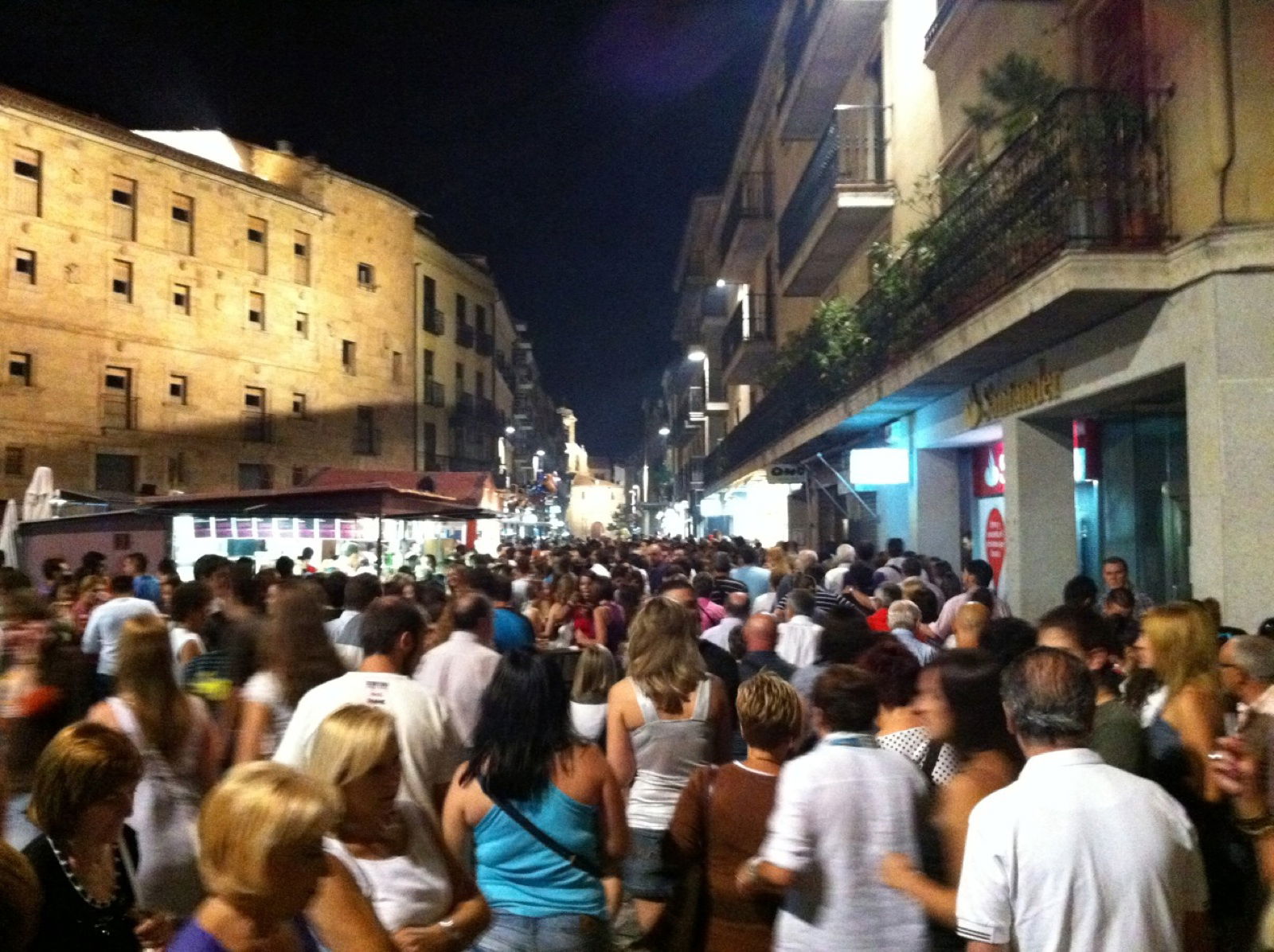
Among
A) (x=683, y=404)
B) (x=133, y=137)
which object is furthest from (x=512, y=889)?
(x=683, y=404)

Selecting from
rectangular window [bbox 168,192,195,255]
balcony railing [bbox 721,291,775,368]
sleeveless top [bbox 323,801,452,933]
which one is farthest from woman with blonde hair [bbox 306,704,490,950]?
rectangular window [bbox 168,192,195,255]

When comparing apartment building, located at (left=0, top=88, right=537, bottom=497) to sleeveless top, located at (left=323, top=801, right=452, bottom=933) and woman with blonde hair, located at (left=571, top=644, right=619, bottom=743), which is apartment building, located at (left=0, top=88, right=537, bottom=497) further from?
sleeveless top, located at (left=323, top=801, right=452, bottom=933)

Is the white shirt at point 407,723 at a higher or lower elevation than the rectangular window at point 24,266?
lower

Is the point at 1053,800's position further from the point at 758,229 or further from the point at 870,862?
the point at 758,229

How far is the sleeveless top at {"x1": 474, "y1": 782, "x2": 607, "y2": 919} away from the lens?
3.88m

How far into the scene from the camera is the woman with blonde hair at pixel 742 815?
397 cm

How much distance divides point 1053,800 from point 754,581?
1062cm

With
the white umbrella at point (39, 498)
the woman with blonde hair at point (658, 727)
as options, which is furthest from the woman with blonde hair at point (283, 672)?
the white umbrella at point (39, 498)

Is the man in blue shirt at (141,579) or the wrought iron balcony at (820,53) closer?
the man in blue shirt at (141,579)

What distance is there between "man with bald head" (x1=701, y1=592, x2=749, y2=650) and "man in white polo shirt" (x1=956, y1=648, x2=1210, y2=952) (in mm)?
5674

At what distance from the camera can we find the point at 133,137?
32.0 m

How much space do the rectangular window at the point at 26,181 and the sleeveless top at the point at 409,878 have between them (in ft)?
100

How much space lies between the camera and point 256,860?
8.07ft

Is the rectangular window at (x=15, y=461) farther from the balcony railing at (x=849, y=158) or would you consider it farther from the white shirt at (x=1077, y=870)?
the white shirt at (x=1077, y=870)
